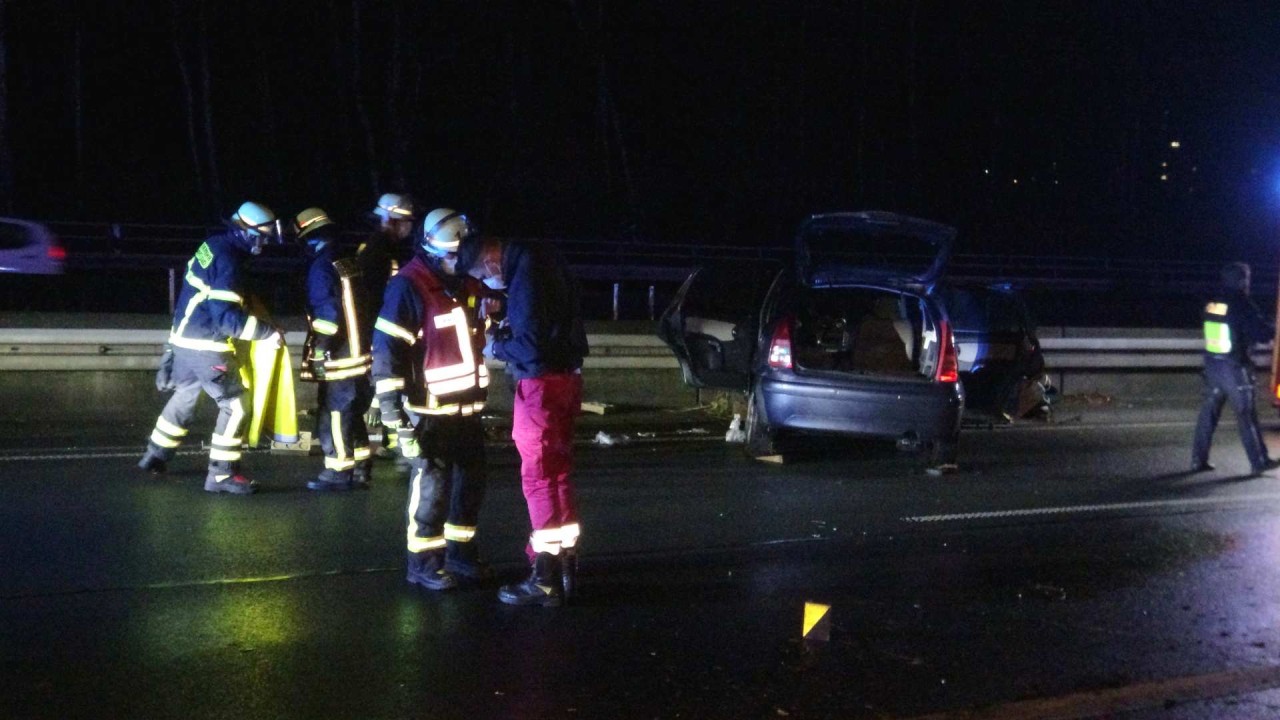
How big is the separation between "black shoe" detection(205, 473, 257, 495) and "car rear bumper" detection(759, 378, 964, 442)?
405 cm

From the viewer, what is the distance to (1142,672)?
5.76 metres

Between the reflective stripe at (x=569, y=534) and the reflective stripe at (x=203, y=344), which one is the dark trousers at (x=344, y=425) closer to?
the reflective stripe at (x=203, y=344)

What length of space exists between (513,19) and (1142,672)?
4000 cm

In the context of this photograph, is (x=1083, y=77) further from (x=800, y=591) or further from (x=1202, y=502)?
(x=800, y=591)

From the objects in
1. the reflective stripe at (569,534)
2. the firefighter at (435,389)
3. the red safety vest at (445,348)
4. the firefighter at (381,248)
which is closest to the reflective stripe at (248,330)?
the firefighter at (381,248)

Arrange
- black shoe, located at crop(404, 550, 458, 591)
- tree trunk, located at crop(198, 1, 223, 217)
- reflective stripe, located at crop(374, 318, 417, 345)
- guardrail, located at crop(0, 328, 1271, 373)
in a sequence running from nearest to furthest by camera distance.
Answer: reflective stripe, located at crop(374, 318, 417, 345)
black shoe, located at crop(404, 550, 458, 591)
guardrail, located at crop(0, 328, 1271, 373)
tree trunk, located at crop(198, 1, 223, 217)

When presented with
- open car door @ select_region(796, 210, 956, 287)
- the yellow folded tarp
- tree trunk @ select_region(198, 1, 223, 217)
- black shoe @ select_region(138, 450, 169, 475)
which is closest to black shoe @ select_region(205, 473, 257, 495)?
the yellow folded tarp

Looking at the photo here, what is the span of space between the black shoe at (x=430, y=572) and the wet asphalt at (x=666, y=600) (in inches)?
2.5

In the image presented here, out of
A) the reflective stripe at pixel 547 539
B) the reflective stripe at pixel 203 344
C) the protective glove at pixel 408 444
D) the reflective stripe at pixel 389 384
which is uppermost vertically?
the reflective stripe at pixel 389 384

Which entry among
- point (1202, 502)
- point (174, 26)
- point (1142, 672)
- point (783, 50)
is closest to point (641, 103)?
point (783, 50)

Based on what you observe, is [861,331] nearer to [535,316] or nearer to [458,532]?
[458,532]

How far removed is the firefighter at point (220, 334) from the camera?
8664 mm

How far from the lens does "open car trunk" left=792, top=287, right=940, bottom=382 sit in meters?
10.9

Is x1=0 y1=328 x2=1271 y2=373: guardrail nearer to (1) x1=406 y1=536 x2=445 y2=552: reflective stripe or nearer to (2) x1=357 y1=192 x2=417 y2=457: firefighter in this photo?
(2) x1=357 y1=192 x2=417 y2=457: firefighter
